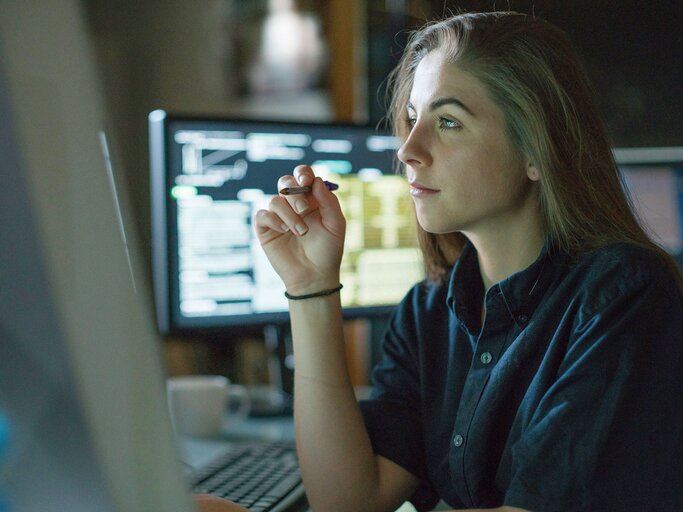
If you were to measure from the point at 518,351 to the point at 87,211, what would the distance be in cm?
61

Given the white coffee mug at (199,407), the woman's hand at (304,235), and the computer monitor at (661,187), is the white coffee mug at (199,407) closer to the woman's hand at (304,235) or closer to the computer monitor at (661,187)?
the woman's hand at (304,235)

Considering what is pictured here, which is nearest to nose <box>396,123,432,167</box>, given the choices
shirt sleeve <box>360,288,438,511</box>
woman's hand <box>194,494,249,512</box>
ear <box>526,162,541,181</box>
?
ear <box>526,162,541,181</box>

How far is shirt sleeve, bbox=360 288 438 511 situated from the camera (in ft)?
3.24

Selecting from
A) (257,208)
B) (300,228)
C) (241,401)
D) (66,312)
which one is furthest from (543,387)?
(241,401)

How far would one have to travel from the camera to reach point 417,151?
900mm

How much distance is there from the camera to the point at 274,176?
1444mm

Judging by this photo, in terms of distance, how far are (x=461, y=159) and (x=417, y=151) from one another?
0.05m

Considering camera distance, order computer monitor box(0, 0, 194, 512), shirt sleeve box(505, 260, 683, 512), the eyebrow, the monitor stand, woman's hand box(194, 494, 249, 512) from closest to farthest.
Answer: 1. computer monitor box(0, 0, 194, 512)
2. shirt sleeve box(505, 260, 683, 512)
3. woman's hand box(194, 494, 249, 512)
4. the eyebrow
5. the monitor stand

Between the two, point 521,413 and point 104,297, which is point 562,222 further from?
point 104,297

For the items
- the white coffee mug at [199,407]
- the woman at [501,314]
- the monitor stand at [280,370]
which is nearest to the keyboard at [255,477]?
the woman at [501,314]

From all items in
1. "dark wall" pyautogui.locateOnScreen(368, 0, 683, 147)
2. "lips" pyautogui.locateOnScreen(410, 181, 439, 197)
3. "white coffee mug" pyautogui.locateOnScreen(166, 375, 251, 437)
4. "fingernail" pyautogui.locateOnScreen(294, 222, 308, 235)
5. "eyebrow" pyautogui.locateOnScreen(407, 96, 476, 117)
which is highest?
"dark wall" pyautogui.locateOnScreen(368, 0, 683, 147)

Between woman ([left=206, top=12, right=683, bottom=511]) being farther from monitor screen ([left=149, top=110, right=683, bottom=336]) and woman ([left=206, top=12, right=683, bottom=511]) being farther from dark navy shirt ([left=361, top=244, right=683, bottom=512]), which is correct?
monitor screen ([left=149, top=110, right=683, bottom=336])

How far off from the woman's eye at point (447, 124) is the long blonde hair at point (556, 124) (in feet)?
0.17

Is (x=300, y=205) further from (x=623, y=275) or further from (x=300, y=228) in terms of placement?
(x=623, y=275)
